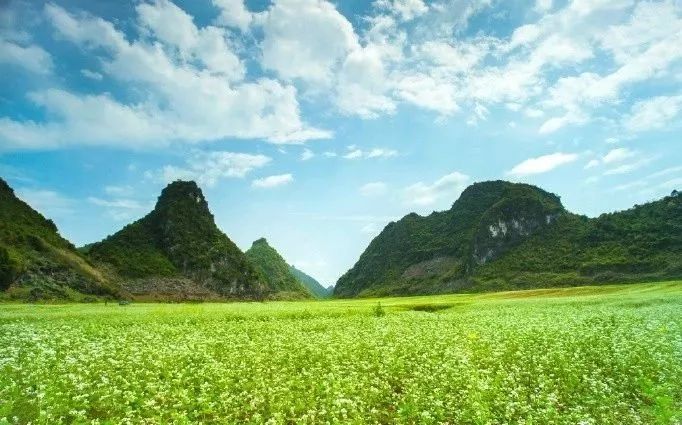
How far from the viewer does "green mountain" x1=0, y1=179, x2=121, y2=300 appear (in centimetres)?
9427

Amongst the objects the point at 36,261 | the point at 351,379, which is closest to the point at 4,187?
the point at 36,261

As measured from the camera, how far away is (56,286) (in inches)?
4063

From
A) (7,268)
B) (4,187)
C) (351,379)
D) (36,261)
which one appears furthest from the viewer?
(4,187)

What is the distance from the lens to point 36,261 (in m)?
107

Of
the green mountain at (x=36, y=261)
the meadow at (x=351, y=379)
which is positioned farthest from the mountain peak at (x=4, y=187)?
the meadow at (x=351, y=379)

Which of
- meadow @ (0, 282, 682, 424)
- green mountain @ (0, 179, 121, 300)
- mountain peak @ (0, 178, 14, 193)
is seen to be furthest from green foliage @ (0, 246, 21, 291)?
meadow @ (0, 282, 682, 424)

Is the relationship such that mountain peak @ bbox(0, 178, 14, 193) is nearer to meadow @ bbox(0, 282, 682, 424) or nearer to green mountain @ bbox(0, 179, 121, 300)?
green mountain @ bbox(0, 179, 121, 300)

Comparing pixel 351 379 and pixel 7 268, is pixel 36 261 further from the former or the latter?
pixel 351 379

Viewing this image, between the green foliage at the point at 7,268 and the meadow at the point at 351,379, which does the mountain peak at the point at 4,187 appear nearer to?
the green foliage at the point at 7,268

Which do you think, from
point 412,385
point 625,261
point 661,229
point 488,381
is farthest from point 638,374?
point 661,229

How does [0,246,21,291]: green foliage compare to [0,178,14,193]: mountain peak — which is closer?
[0,246,21,291]: green foliage

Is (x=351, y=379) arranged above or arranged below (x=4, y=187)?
below

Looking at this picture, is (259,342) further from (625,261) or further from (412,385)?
(625,261)

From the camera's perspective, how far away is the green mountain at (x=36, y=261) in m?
94.3
